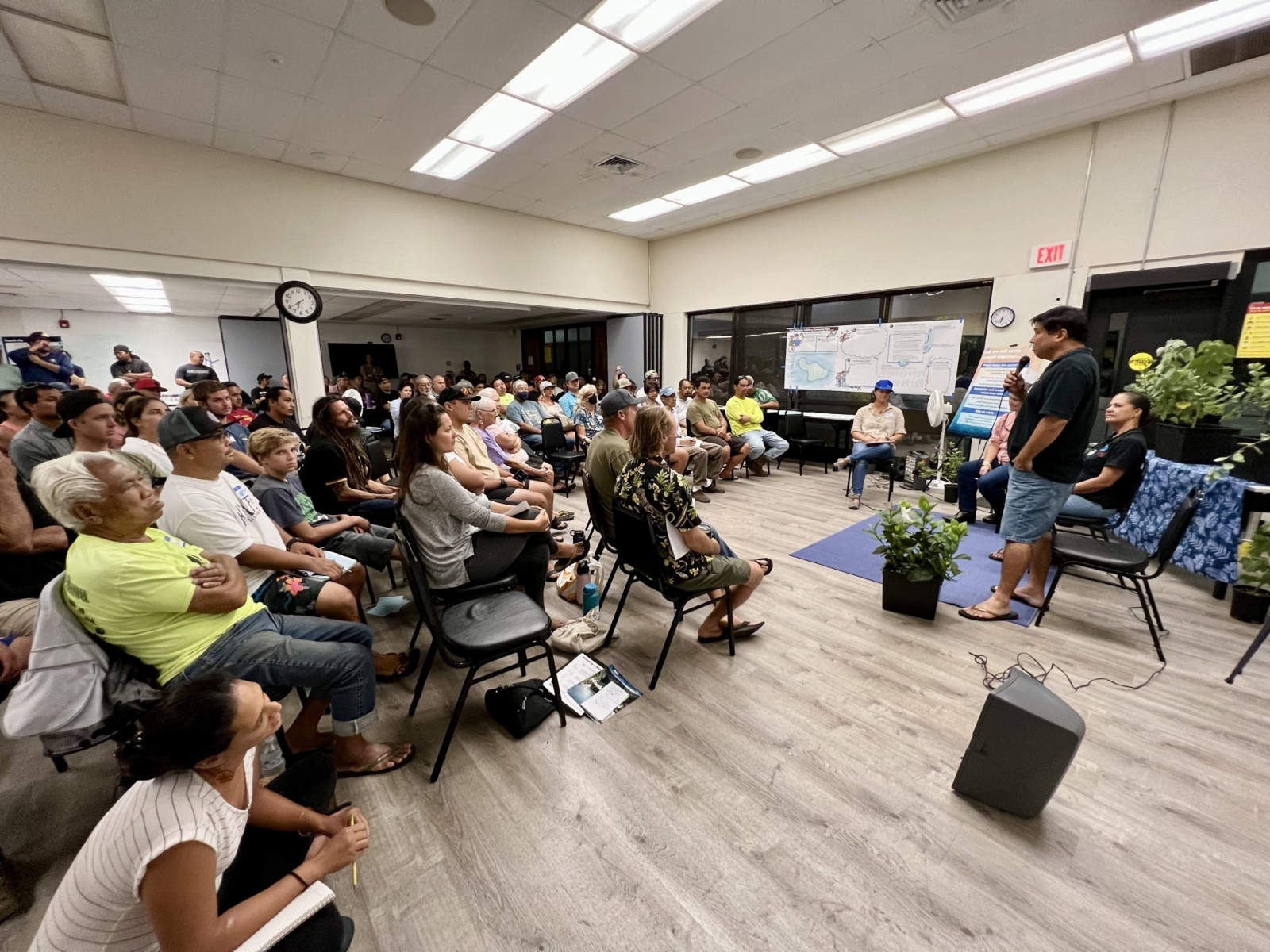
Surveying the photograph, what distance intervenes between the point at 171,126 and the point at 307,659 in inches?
208

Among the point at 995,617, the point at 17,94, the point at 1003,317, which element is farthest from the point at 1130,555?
the point at 17,94

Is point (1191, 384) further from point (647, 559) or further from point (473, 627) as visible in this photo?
point (473, 627)

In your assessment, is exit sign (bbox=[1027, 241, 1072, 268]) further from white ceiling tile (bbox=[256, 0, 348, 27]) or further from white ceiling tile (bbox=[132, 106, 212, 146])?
white ceiling tile (bbox=[132, 106, 212, 146])

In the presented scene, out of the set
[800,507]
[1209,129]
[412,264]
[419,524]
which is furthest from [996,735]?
[412,264]

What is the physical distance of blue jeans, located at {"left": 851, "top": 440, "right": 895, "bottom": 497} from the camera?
5.13 metres

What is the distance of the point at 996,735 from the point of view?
1572 mm

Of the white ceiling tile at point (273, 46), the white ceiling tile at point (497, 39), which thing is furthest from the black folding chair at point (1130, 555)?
the white ceiling tile at point (273, 46)

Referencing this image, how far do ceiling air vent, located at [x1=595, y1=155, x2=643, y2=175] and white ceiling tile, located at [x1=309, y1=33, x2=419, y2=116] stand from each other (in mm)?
2094

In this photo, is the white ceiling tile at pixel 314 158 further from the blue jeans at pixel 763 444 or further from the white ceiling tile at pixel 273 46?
the blue jeans at pixel 763 444

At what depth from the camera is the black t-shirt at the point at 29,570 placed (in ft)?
6.23

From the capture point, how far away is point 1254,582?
271 cm

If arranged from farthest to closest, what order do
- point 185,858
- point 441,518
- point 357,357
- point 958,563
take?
point 357,357, point 958,563, point 441,518, point 185,858

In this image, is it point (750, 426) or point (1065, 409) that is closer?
point (1065, 409)

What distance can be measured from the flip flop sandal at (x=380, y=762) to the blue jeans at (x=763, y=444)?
500 centimetres
